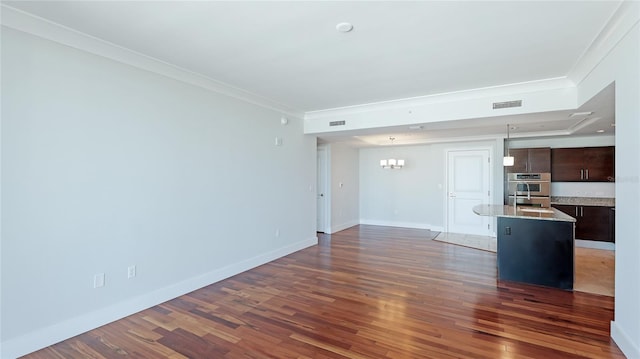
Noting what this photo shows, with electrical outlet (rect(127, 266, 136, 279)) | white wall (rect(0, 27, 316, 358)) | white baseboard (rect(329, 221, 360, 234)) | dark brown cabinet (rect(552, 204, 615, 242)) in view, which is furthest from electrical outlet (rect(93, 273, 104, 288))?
dark brown cabinet (rect(552, 204, 615, 242))

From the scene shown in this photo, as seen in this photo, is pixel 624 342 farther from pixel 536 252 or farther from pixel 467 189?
pixel 467 189

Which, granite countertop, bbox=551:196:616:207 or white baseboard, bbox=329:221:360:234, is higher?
granite countertop, bbox=551:196:616:207

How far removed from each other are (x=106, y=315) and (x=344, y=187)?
6171mm

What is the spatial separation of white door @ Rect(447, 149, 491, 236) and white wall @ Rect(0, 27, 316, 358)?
212 inches

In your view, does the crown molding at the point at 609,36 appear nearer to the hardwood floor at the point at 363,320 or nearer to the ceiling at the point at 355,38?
the ceiling at the point at 355,38

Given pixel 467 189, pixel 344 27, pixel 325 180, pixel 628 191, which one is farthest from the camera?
pixel 325 180

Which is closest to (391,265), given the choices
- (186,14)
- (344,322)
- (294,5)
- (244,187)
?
(344,322)

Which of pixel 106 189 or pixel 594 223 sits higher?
pixel 106 189

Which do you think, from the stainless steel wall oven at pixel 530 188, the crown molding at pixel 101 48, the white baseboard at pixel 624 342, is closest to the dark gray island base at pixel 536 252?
the white baseboard at pixel 624 342

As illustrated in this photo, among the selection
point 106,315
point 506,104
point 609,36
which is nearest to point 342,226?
point 506,104

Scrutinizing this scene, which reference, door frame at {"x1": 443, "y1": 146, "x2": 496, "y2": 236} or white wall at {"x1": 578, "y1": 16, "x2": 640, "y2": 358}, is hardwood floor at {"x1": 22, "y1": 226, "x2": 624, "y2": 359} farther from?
door frame at {"x1": 443, "y1": 146, "x2": 496, "y2": 236}

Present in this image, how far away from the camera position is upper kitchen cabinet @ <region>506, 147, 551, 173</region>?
6.29 metres

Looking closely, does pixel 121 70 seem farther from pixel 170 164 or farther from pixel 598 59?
pixel 598 59

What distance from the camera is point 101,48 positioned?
2.83 meters
